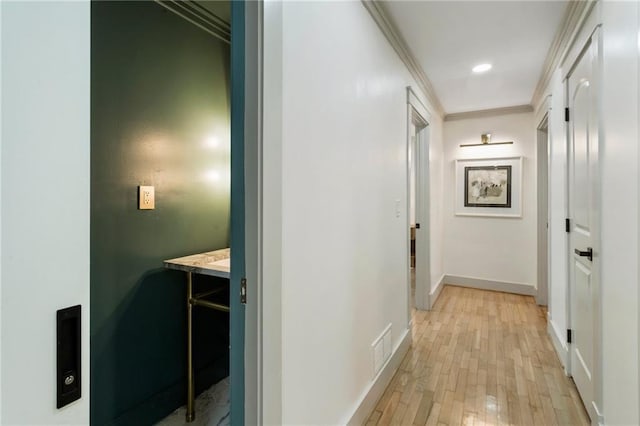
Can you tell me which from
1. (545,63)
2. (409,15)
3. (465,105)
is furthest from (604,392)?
(465,105)

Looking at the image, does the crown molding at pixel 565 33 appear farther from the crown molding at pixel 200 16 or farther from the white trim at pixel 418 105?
the crown molding at pixel 200 16

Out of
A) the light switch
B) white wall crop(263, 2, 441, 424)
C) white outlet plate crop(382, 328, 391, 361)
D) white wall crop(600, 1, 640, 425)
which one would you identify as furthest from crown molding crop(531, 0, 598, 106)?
the light switch

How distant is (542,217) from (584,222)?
2.15 meters

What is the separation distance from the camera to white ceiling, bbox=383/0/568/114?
6.80 ft

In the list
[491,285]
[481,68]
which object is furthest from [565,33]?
[491,285]

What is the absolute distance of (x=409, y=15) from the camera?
2156 millimetres

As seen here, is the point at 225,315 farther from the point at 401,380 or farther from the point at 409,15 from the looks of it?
the point at 409,15

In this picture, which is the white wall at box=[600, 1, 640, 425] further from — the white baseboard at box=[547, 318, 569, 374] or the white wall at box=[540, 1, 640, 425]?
the white baseboard at box=[547, 318, 569, 374]

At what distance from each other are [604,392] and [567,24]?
2292mm

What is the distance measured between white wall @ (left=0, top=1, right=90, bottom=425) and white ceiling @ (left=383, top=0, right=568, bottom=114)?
6.82ft

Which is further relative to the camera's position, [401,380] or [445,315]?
[445,315]

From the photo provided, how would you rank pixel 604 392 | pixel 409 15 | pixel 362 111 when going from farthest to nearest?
1. pixel 409 15
2. pixel 362 111
3. pixel 604 392

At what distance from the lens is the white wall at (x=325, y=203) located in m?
1.10

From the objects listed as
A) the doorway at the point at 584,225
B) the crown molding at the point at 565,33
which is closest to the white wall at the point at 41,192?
the doorway at the point at 584,225
